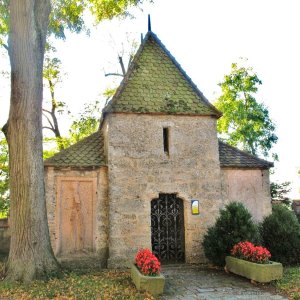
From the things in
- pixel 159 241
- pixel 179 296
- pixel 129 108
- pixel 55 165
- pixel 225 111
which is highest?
pixel 225 111

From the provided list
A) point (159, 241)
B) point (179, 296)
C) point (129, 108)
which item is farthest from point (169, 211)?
point (179, 296)

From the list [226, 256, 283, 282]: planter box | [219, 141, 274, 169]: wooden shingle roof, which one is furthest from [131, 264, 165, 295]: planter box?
[219, 141, 274, 169]: wooden shingle roof

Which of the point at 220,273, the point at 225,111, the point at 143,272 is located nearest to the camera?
the point at 143,272

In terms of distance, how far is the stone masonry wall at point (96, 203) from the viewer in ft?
37.3

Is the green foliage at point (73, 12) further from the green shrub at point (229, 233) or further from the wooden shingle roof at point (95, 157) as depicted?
the green shrub at point (229, 233)

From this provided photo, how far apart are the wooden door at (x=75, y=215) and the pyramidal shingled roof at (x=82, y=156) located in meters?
0.53

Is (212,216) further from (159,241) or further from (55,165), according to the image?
(55,165)

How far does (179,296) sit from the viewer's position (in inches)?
301

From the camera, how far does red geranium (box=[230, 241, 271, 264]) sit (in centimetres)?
891

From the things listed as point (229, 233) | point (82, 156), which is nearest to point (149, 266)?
point (229, 233)

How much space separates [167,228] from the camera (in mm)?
12180

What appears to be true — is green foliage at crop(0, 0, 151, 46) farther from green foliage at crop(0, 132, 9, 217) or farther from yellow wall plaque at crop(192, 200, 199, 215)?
green foliage at crop(0, 132, 9, 217)

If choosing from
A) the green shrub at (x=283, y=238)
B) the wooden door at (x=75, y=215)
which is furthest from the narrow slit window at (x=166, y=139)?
the green shrub at (x=283, y=238)

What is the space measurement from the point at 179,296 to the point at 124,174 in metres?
4.91
